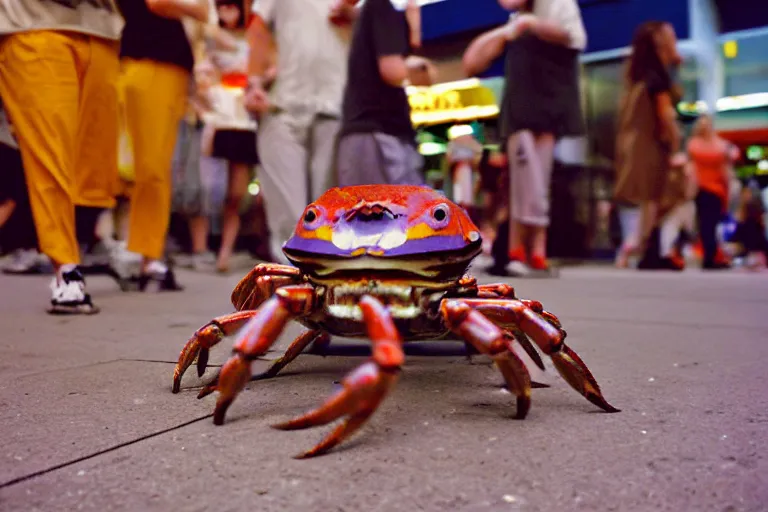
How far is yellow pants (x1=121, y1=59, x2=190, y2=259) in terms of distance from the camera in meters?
4.18

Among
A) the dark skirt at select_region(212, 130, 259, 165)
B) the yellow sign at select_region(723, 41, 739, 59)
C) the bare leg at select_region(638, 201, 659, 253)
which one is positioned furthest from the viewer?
the yellow sign at select_region(723, 41, 739, 59)

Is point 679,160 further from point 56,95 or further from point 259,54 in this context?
point 56,95

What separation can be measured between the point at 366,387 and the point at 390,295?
337 mm

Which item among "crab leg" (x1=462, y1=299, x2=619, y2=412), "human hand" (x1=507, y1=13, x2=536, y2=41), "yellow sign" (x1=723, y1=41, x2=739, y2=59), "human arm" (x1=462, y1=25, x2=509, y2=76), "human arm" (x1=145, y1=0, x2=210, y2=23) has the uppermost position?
"yellow sign" (x1=723, y1=41, x2=739, y2=59)

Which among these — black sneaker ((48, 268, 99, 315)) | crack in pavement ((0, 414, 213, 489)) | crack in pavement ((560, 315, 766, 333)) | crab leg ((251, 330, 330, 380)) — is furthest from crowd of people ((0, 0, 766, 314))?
crack in pavement ((0, 414, 213, 489))

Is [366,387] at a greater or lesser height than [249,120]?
lesser

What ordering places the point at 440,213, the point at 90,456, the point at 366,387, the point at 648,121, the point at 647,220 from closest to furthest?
the point at 366,387
the point at 90,456
the point at 440,213
the point at 648,121
the point at 647,220

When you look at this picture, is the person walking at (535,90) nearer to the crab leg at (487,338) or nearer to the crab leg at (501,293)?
the crab leg at (501,293)

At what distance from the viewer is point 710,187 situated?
8.04 meters

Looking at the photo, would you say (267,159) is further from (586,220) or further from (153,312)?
(586,220)

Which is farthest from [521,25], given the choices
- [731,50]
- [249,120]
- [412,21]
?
[731,50]

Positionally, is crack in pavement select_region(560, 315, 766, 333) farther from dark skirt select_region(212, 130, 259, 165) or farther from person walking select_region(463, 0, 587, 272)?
dark skirt select_region(212, 130, 259, 165)

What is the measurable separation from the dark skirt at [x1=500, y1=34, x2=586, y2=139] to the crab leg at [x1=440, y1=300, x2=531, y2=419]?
479cm

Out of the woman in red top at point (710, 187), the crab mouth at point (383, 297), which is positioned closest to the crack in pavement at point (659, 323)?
the crab mouth at point (383, 297)
